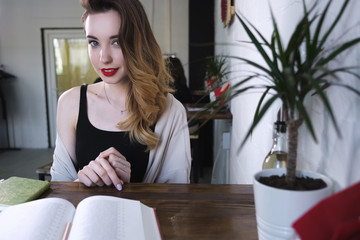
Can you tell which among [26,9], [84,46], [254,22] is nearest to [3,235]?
[254,22]

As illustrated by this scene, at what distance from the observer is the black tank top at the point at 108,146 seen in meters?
1.30

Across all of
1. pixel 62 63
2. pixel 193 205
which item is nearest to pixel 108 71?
pixel 193 205

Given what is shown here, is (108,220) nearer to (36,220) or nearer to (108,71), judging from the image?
(36,220)

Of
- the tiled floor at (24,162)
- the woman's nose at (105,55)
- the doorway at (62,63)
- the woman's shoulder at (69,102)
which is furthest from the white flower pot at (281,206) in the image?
the doorway at (62,63)

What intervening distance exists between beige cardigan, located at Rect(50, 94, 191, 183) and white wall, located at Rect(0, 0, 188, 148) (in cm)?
383

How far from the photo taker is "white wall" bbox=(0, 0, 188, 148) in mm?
5195

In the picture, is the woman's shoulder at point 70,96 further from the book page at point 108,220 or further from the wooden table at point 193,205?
the book page at point 108,220

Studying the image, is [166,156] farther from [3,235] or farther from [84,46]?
[84,46]

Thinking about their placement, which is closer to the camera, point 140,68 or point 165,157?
point 140,68

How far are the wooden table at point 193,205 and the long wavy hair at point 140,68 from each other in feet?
1.45

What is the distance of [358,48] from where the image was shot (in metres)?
0.47

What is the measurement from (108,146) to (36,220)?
71cm

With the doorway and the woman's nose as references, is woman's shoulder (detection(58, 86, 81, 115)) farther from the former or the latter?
the doorway

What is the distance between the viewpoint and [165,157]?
1337 millimetres
